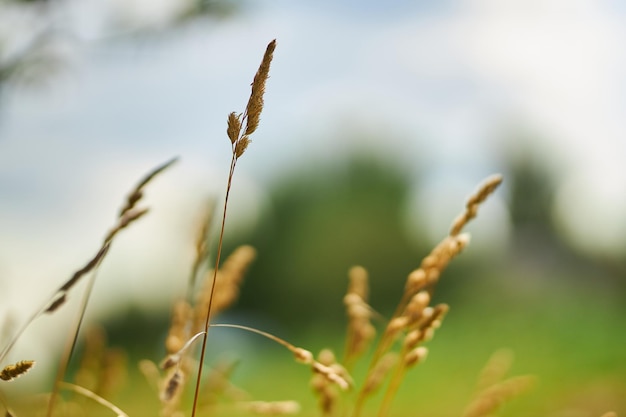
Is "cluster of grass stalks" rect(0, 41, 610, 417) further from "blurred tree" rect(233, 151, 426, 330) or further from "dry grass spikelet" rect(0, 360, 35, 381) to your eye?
"blurred tree" rect(233, 151, 426, 330)

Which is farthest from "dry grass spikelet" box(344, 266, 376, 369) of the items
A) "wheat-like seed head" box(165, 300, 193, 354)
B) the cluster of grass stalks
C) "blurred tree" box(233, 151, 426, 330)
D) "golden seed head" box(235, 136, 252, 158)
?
"blurred tree" box(233, 151, 426, 330)

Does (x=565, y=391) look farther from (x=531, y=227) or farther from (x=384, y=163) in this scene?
(x=531, y=227)

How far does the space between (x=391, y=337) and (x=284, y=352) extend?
8.32m

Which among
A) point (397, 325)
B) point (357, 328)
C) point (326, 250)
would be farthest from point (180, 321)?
point (326, 250)

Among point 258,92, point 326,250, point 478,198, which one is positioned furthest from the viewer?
point 326,250

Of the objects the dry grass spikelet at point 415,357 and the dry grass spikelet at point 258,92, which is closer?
the dry grass spikelet at point 258,92

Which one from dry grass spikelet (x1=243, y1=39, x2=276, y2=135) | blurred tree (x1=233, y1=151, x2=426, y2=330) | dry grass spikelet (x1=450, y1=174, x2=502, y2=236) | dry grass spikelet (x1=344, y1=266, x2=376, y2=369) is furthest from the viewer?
blurred tree (x1=233, y1=151, x2=426, y2=330)

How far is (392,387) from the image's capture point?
960 millimetres

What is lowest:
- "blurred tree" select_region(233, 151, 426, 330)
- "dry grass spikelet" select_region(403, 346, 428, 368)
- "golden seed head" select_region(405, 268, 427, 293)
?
"dry grass spikelet" select_region(403, 346, 428, 368)

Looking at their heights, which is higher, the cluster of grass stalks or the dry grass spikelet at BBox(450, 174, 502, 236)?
the dry grass spikelet at BBox(450, 174, 502, 236)

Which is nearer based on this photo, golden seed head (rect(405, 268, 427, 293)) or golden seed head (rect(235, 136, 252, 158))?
golden seed head (rect(235, 136, 252, 158))

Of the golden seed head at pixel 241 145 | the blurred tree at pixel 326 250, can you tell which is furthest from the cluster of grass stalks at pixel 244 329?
the blurred tree at pixel 326 250

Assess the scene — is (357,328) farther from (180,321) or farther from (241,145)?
(241,145)

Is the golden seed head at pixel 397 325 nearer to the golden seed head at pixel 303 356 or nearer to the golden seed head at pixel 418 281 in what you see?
the golden seed head at pixel 418 281
